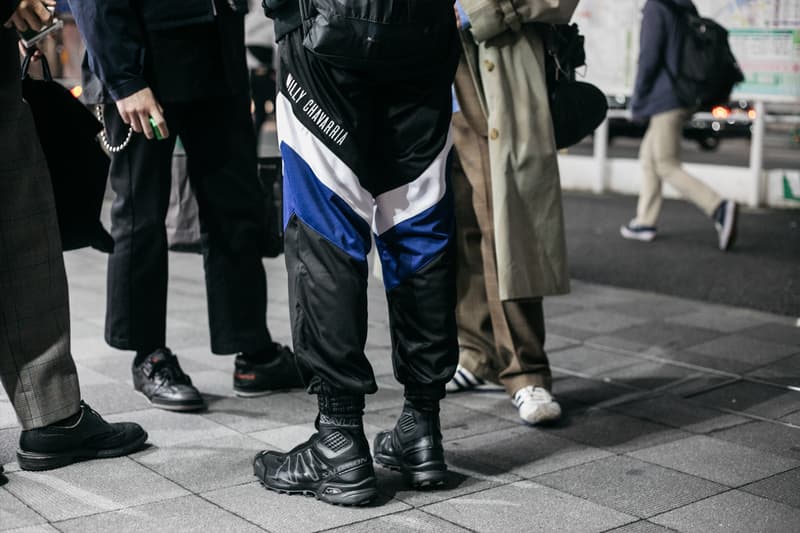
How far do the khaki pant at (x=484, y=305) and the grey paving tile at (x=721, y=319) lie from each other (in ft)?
5.42

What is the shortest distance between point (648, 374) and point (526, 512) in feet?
5.58

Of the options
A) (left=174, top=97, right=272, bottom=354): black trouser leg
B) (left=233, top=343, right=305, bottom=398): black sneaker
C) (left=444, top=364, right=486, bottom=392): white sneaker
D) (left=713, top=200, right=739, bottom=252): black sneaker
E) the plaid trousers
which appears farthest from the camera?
(left=713, top=200, right=739, bottom=252): black sneaker

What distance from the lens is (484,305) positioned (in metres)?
4.09

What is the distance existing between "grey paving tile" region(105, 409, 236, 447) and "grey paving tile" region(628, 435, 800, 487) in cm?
138

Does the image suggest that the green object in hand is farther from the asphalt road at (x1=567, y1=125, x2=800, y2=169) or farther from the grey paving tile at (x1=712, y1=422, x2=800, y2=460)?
the asphalt road at (x1=567, y1=125, x2=800, y2=169)

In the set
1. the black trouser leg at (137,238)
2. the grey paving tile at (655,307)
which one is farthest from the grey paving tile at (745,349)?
the black trouser leg at (137,238)

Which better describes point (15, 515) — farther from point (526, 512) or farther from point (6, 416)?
point (526, 512)

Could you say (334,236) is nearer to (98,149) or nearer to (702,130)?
(98,149)

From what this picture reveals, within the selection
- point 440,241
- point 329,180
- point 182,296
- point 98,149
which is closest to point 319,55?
point 329,180

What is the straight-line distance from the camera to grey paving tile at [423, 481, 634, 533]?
110 inches

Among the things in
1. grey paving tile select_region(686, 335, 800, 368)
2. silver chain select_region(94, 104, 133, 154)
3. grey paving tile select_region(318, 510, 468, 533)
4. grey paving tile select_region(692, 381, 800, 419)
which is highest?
silver chain select_region(94, 104, 133, 154)

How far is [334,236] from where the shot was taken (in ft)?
9.69

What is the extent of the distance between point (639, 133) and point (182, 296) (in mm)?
13161

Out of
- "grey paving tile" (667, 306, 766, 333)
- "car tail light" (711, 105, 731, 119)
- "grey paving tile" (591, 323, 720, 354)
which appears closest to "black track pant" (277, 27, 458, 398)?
"grey paving tile" (591, 323, 720, 354)
